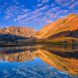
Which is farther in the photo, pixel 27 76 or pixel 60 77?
pixel 27 76

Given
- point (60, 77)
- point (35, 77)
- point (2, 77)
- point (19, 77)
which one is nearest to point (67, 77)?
point (60, 77)

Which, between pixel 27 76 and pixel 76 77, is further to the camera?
pixel 27 76

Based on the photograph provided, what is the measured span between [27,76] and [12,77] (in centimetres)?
199

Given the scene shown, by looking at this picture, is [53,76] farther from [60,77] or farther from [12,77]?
[12,77]

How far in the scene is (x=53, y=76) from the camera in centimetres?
2884

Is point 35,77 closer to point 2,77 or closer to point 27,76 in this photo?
point 27,76

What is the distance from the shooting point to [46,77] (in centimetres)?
2838

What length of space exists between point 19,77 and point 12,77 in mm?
858

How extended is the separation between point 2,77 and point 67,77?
7.80 m

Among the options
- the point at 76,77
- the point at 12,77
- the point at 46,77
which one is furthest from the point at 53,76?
the point at 12,77

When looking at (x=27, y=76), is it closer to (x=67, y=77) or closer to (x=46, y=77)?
(x=46, y=77)

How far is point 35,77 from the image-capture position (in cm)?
2847

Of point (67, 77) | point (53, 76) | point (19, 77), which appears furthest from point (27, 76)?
point (67, 77)

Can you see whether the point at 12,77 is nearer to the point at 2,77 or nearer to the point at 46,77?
the point at 2,77
